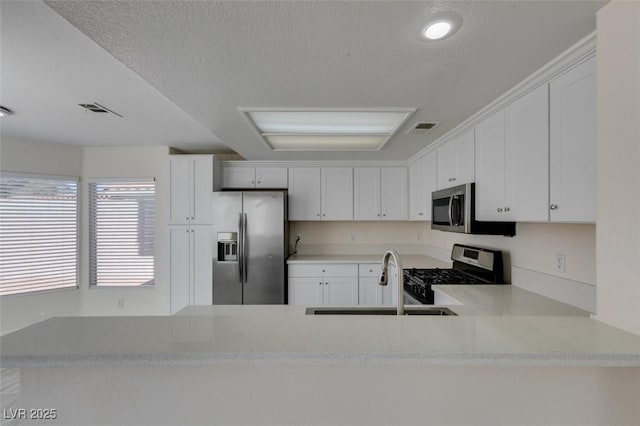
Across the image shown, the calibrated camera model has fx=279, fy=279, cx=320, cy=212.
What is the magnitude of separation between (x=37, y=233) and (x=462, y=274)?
498 cm

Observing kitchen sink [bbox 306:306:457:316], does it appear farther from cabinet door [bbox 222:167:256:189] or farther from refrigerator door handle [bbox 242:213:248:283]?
cabinet door [bbox 222:167:256:189]

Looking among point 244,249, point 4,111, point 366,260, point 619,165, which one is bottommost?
point 366,260

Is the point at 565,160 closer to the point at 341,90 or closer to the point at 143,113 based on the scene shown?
the point at 341,90

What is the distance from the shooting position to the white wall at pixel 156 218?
3.76 m

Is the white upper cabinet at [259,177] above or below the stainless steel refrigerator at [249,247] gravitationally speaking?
above

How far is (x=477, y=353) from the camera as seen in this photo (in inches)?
31.2

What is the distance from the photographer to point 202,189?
3.49m

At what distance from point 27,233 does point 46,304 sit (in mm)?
927

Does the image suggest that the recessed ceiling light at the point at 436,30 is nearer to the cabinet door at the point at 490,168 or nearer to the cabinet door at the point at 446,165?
the cabinet door at the point at 490,168

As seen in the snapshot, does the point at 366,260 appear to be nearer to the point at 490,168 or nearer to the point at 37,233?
the point at 490,168

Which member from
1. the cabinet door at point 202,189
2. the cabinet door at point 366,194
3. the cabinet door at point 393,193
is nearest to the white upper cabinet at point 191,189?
the cabinet door at point 202,189

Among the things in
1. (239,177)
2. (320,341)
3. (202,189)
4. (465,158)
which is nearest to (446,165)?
(465,158)

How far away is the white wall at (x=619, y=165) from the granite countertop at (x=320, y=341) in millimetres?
125

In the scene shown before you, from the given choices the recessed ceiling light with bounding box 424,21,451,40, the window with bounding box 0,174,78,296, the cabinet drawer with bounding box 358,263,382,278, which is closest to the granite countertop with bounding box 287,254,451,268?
the cabinet drawer with bounding box 358,263,382,278
